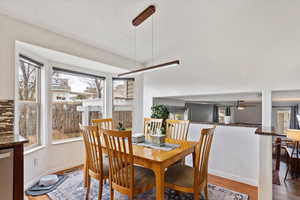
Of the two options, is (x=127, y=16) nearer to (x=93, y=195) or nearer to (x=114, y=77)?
(x=114, y=77)

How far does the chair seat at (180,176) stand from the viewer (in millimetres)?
1797

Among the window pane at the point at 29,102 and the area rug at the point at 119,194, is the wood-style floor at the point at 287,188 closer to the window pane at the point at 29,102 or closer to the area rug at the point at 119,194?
Answer: the area rug at the point at 119,194

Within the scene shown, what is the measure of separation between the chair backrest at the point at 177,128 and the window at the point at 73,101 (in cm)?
173

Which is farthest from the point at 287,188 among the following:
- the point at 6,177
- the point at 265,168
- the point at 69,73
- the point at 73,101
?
the point at 69,73

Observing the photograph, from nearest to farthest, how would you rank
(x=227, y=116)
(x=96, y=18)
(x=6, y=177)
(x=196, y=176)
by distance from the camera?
(x=6, y=177) → (x=196, y=176) → (x=96, y=18) → (x=227, y=116)

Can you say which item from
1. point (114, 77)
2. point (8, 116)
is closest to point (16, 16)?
point (8, 116)

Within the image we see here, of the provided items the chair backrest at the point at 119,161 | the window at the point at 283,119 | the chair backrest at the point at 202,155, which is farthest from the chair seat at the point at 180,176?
the window at the point at 283,119

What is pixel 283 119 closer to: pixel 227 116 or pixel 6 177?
pixel 227 116

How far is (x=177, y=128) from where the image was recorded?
2.99 metres

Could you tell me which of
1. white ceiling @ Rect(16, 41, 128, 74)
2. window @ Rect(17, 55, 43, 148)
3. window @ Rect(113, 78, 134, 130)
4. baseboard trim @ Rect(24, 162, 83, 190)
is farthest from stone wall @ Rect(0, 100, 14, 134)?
window @ Rect(113, 78, 134, 130)

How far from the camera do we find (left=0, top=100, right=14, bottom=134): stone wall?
203 centimetres

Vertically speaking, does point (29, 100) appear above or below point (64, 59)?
below

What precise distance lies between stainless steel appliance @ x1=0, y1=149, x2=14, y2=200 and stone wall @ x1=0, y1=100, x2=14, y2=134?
1.97 ft

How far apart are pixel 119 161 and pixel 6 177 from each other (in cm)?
112
